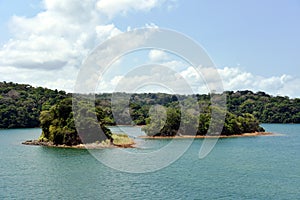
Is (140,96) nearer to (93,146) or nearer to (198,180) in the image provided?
(93,146)

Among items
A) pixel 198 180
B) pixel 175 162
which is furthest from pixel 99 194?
pixel 175 162

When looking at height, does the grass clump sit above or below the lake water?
above

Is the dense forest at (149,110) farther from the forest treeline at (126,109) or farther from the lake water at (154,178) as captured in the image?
the lake water at (154,178)

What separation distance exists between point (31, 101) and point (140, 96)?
7073 cm

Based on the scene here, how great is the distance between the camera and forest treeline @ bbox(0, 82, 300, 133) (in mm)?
93406

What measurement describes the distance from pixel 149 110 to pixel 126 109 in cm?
2771

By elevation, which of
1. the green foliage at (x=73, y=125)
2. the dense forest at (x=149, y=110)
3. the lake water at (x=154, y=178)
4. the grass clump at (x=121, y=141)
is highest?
the dense forest at (x=149, y=110)

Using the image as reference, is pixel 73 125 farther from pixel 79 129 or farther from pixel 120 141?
pixel 120 141

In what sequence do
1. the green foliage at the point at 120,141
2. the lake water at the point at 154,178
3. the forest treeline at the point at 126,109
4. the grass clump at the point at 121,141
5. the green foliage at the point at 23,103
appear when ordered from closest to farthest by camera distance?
the lake water at the point at 154,178, the grass clump at the point at 121,141, the green foliage at the point at 120,141, the forest treeline at the point at 126,109, the green foliage at the point at 23,103

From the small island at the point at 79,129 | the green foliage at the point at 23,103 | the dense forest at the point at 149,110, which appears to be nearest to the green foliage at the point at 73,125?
the small island at the point at 79,129

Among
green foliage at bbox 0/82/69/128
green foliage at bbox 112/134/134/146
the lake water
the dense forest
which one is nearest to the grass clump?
green foliage at bbox 112/134/134/146

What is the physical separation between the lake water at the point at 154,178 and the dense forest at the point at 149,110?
1518 centimetres

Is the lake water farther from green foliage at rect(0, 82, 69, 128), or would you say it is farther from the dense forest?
green foliage at rect(0, 82, 69, 128)

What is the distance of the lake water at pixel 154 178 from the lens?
25.2 metres
